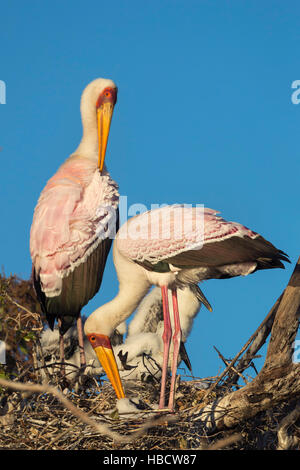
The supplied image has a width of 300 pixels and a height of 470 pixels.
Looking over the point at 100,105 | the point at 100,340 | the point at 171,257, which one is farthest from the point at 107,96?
the point at 100,340

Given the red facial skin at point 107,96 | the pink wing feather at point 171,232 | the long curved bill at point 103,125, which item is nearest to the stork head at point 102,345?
the pink wing feather at point 171,232

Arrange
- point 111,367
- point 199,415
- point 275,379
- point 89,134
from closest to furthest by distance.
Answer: point 275,379 < point 199,415 < point 111,367 < point 89,134

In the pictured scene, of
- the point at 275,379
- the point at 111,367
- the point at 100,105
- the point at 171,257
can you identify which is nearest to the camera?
the point at 275,379

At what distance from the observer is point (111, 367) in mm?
6137

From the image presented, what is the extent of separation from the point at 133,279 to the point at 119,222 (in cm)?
81

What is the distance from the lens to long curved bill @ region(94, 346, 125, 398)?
236 inches

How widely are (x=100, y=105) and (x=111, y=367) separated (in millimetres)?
2322

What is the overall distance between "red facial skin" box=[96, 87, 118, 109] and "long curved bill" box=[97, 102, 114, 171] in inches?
1.2

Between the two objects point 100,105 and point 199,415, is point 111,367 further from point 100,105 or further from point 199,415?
point 100,105

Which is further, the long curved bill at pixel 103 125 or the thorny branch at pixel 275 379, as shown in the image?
the long curved bill at pixel 103 125

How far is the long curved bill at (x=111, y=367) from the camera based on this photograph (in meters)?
6.00

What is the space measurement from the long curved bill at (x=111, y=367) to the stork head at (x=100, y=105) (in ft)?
5.25

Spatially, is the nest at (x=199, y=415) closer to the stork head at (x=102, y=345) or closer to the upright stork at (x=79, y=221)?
the stork head at (x=102, y=345)

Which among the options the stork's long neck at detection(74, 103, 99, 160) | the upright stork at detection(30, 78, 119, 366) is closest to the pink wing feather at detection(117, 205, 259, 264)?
the upright stork at detection(30, 78, 119, 366)
